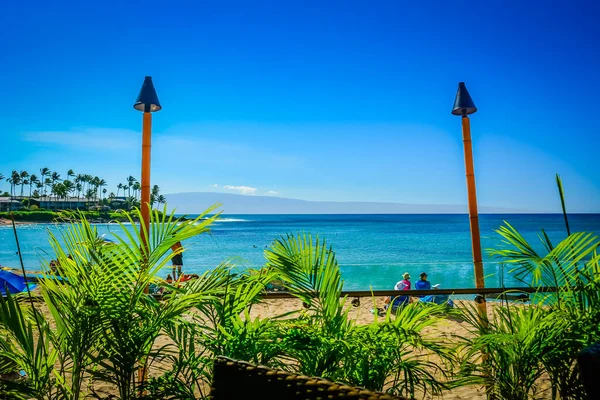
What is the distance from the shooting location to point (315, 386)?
0.87 m

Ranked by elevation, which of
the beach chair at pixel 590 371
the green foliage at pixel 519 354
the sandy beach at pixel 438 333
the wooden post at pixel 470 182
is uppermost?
the wooden post at pixel 470 182

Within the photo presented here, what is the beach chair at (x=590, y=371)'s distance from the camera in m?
0.70

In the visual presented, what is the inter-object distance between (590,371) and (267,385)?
635 mm

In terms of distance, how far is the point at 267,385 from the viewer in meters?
0.92

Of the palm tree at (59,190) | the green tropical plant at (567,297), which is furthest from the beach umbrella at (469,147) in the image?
the palm tree at (59,190)

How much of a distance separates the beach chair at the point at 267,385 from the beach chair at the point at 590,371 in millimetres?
369

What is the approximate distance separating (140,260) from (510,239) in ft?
6.74

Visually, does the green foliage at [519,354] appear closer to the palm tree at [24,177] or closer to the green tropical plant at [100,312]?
the green tropical plant at [100,312]

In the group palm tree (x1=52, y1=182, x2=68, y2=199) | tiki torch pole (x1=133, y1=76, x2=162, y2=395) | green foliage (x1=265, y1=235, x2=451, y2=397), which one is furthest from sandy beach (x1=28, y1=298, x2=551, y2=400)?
palm tree (x1=52, y1=182, x2=68, y2=199)

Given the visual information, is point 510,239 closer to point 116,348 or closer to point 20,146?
point 116,348

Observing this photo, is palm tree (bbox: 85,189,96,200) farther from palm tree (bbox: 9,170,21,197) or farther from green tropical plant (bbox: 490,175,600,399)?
green tropical plant (bbox: 490,175,600,399)

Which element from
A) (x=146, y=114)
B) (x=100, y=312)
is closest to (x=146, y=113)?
(x=146, y=114)

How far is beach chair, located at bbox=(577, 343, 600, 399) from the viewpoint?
0.70 m

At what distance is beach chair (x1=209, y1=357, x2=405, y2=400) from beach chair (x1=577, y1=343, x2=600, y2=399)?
0.37 metres
